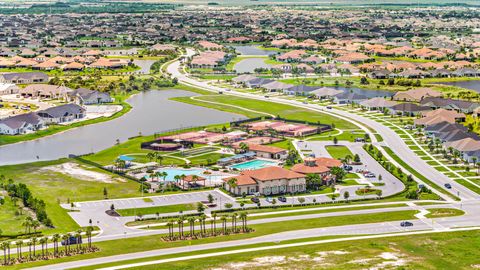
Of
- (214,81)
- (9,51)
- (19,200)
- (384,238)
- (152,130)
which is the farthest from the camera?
(9,51)

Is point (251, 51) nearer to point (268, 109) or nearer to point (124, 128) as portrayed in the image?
point (268, 109)

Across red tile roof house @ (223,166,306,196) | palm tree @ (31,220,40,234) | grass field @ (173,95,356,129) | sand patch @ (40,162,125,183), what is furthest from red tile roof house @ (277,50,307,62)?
palm tree @ (31,220,40,234)

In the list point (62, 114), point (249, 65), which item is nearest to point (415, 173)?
point (62, 114)

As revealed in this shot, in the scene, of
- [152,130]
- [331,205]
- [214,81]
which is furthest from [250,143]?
[214,81]

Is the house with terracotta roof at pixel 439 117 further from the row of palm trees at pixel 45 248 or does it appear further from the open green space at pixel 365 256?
the row of palm trees at pixel 45 248

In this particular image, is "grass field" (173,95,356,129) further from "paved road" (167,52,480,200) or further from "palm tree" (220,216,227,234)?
"palm tree" (220,216,227,234)

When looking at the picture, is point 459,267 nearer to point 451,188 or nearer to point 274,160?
point 451,188

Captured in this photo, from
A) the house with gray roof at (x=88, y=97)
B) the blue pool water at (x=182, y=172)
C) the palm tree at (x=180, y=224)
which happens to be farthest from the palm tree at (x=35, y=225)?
the house with gray roof at (x=88, y=97)
